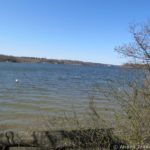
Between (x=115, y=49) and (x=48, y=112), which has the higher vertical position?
(x=115, y=49)

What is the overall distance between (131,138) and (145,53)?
6.77 feet

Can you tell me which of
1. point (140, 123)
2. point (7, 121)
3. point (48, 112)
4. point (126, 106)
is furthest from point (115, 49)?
point (48, 112)

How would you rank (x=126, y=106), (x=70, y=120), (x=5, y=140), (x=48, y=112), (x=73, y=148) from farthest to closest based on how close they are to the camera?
(x=48, y=112)
(x=70, y=120)
(x=5, y=140)
(x=73, y=148)
(x=126, y=106)

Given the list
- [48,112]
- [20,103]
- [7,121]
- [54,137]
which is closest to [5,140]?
[54,137]

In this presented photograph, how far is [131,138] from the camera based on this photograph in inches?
217

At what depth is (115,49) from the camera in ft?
23.9

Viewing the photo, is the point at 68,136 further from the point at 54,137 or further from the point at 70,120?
the point at 70,120

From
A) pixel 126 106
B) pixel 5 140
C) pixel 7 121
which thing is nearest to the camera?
pixel 126 106

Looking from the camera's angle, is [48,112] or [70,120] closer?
[70,120]

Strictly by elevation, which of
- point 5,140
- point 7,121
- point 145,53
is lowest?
point 7,121

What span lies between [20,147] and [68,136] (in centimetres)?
98

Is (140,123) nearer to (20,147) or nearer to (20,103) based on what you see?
(20,147)

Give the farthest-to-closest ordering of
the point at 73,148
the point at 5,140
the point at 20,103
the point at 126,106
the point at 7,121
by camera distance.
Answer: the point at 20,103 → the point at 7,121 → the point at 5,140 → the point at 73,148 → the point at 126,106

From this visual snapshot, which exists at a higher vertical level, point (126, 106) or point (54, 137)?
point (126, 106)
